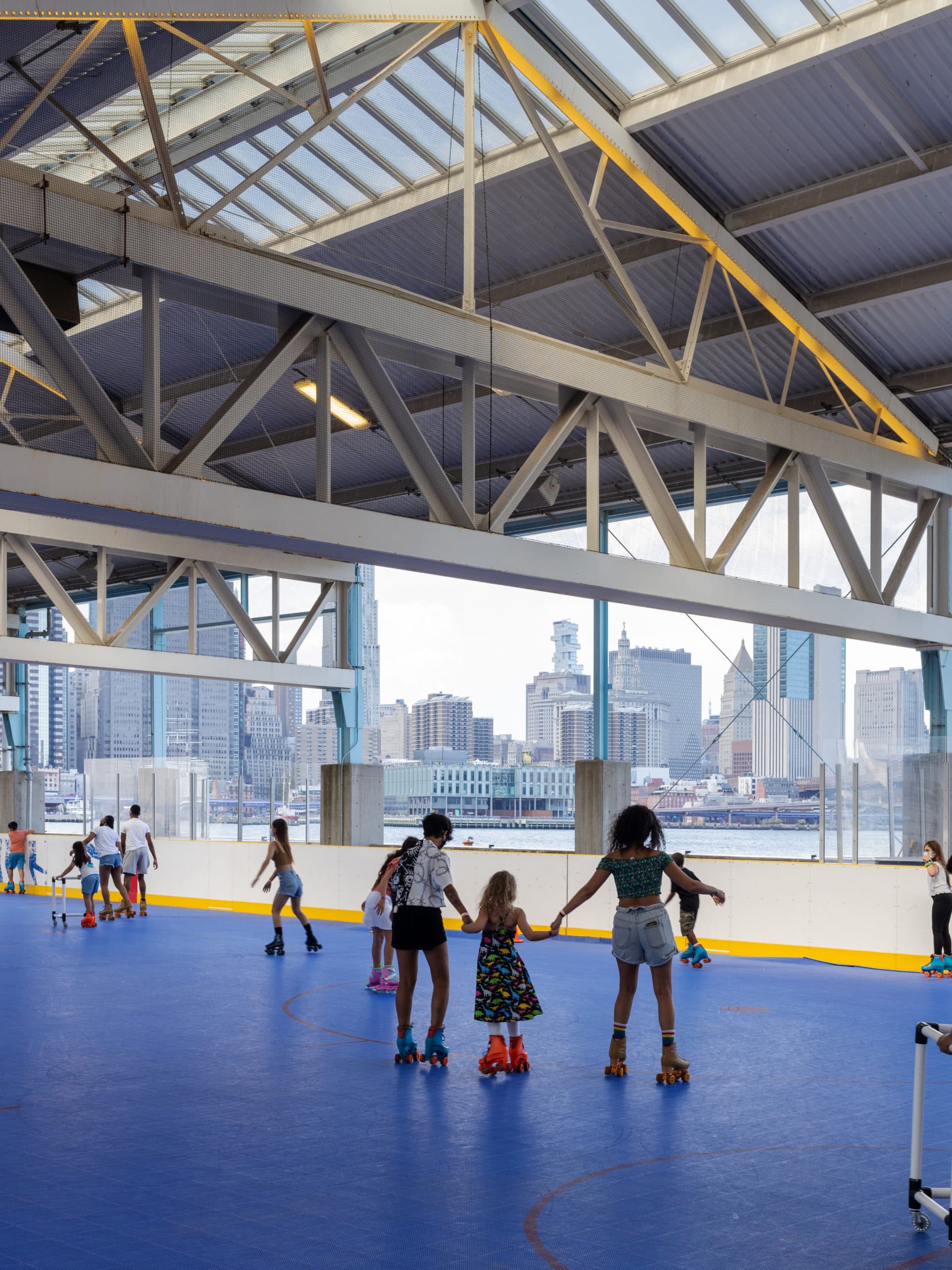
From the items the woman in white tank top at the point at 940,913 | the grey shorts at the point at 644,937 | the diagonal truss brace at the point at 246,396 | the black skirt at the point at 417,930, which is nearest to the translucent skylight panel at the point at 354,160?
the diagonal truss brace at the point at 246,396

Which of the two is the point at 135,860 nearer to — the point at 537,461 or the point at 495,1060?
the point at 537,461

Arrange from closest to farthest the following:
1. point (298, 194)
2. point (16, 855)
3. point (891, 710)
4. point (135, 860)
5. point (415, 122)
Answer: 1. point (415, 122)
2. point (298, 194)
3. point (135, 860)
4. point (891, 710)
5. point (16, 855)

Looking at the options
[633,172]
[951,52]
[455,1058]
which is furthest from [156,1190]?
[951,52]

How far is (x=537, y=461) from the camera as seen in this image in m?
13.4

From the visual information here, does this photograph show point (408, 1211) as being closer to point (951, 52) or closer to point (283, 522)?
point (283, 522)

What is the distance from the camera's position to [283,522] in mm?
11492

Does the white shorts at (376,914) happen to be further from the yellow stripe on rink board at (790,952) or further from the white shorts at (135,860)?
the white shorts at (135,860)

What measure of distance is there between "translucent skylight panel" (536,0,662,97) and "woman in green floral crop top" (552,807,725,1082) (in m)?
8.36

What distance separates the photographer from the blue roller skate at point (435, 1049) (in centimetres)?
1037

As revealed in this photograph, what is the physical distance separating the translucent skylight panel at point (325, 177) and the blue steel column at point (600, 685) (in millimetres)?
10285

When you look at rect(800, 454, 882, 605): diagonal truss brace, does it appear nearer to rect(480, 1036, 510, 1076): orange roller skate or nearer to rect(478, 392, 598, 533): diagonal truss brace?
rect(478, 392, 598, 533): diagonal truss brace

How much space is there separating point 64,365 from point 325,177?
Result: 874 cm

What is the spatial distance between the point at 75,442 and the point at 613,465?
33.9 ft

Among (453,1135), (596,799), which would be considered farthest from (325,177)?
(453,1135)
